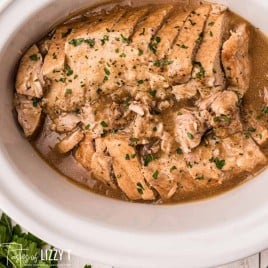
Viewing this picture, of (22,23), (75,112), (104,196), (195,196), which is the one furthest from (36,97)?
(195,196)

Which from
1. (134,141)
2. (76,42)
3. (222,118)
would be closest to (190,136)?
(222,118)

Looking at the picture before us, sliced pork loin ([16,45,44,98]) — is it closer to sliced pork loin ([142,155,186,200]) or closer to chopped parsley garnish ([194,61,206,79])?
sliced pork loin ([142,155,186,200])

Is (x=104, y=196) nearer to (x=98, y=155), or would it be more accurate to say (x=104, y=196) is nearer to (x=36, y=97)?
(x=98, y=155)

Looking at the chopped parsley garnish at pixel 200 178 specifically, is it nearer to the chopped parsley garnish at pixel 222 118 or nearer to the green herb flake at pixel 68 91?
the chopped parsley garnish at pixel 222 118

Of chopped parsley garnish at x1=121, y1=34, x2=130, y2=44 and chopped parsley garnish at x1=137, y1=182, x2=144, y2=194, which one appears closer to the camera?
chopped parsley garnish at x1=121, y1=34, x2=130, y2=44

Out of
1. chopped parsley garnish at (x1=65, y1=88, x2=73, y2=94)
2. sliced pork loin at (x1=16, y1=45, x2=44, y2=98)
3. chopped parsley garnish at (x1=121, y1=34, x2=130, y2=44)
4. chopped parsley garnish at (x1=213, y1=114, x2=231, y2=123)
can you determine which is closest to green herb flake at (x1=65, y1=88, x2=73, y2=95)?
chopped parsley garnish at (x1=65, y1=88, x2=73, y2=94)

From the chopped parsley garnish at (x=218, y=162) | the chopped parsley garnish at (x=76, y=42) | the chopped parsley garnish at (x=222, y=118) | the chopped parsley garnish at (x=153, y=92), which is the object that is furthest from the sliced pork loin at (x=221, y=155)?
the chopped parsley garnish at (x=76, y=42)
